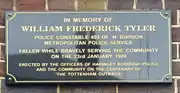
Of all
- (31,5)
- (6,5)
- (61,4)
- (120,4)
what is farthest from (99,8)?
(6,5)

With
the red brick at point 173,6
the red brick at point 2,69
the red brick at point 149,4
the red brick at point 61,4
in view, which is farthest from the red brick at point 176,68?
the red brick at point 2,69

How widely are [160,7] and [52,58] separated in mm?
822

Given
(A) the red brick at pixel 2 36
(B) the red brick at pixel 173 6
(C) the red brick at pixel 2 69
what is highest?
(B) the red brick at pixel 173 6

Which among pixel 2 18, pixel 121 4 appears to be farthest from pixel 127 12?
pixel 2 18

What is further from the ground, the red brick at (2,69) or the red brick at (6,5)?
the red brick at (6,5)

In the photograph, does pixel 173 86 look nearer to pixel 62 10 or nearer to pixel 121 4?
pixel 121 4

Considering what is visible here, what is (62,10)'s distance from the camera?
3.81 m

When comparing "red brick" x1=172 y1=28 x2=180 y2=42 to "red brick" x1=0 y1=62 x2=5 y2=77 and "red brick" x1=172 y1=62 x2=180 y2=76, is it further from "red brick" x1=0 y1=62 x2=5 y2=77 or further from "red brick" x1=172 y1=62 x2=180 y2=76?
"red brick" x1=0 y1=62 x2=5 y2=77

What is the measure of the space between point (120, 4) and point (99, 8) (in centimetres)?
15

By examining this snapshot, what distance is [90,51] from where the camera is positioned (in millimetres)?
3738

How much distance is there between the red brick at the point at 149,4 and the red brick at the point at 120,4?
2.2 inches

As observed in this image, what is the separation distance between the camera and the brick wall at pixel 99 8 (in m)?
3.77

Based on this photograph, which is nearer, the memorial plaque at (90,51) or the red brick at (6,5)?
the memorial plaque at (90,51)

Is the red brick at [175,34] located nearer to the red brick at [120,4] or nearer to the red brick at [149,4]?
the red brick at [149,4]
